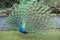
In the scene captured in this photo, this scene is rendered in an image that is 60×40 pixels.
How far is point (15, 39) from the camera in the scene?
15.2 feet

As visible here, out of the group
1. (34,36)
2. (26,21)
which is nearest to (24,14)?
(26,21)

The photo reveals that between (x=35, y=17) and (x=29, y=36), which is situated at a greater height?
(x=35, y=17)

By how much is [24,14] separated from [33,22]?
266 mm

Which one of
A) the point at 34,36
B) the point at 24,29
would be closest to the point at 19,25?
the point at 24,29

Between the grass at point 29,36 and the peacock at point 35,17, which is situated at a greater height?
the peacock at point 35,17

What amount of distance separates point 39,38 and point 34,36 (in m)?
0.16

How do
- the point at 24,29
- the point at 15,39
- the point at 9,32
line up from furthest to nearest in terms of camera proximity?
the point at 9,32, the point at 24,29, the point at 15,39

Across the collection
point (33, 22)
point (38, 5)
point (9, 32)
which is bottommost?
point (9, 32)

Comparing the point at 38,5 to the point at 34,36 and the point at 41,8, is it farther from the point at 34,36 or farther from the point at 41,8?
the point at 34,36

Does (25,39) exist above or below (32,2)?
below

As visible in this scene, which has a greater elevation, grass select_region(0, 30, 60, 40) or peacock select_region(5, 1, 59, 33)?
peacock select_region(5, 1, 59, 33)

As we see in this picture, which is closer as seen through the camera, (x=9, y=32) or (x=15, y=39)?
(x=15, y=39)

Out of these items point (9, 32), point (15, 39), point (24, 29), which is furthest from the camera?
point (9, 32)

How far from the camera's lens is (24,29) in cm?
504
